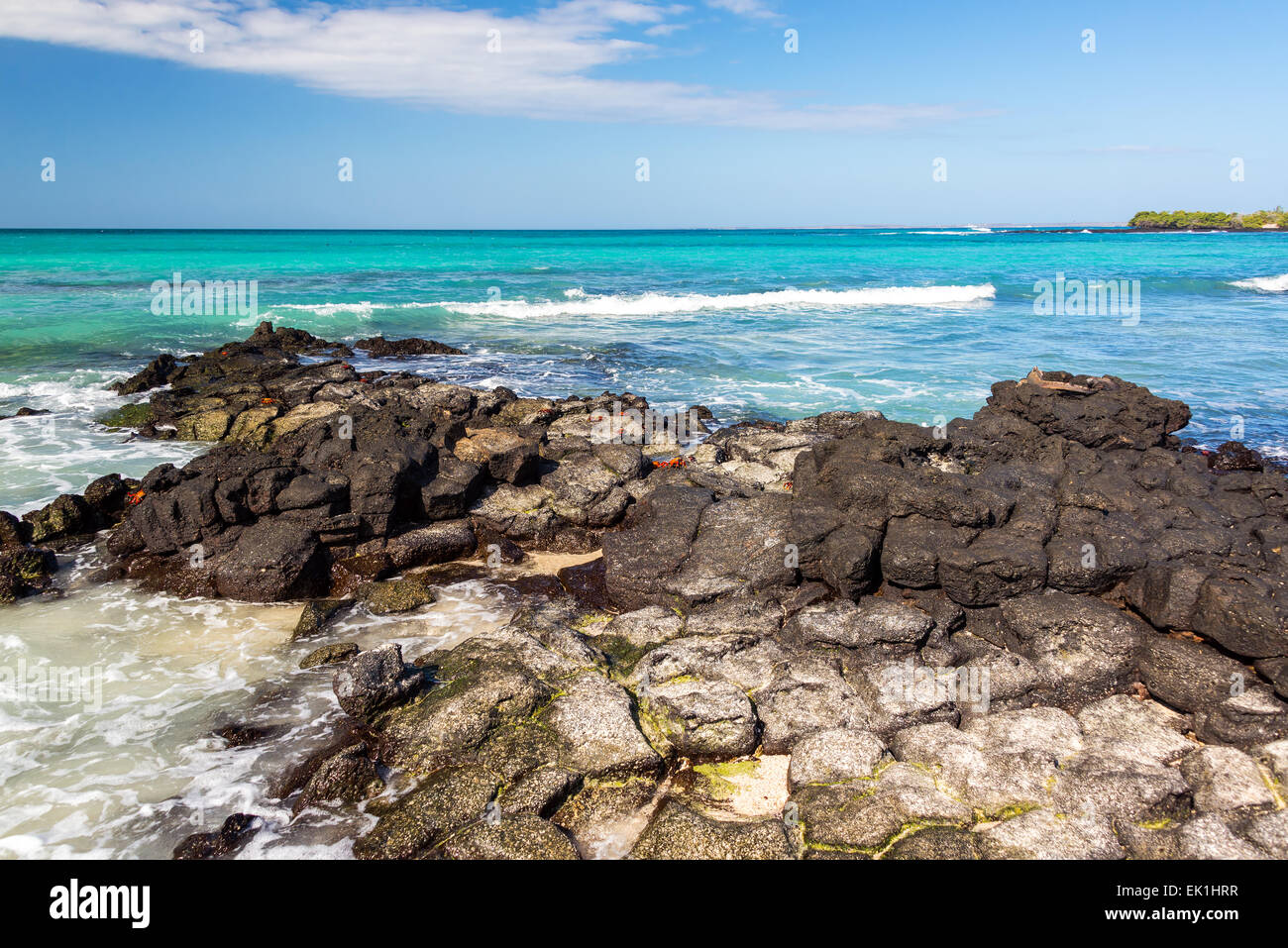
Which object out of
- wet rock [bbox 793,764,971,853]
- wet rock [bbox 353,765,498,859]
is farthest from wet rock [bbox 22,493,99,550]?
wet rock [bbox 793,764,971,853]

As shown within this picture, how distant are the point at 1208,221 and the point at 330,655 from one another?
455 ft

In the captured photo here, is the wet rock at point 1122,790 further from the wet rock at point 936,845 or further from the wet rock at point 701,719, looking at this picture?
the wet rock at point 701,719

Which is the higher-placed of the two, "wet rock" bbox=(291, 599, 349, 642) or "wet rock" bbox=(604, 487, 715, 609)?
"wet rock" bbox=(604, 487, 715, 609)

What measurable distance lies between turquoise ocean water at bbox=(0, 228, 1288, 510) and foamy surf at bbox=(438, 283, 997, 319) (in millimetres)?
168

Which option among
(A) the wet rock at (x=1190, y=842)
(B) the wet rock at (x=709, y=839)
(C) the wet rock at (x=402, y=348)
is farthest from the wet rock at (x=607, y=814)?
(C) the wet rock at (x=402, y=348)

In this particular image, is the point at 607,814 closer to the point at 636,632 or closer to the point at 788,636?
the point at 636,632

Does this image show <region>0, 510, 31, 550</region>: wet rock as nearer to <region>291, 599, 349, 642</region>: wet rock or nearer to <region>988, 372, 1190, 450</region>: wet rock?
<region>291, 599, 349, 642</region>: wet rock

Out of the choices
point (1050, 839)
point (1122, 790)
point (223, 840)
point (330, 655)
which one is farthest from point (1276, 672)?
point (330, 655)

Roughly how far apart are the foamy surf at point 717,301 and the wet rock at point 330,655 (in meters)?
24.9

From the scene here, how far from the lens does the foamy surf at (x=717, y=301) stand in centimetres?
3206

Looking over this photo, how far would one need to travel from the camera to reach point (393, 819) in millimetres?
5098

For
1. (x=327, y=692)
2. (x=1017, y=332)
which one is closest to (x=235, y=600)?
(x=327, y=692)

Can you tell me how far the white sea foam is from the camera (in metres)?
39.1

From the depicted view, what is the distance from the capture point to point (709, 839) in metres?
4.78
